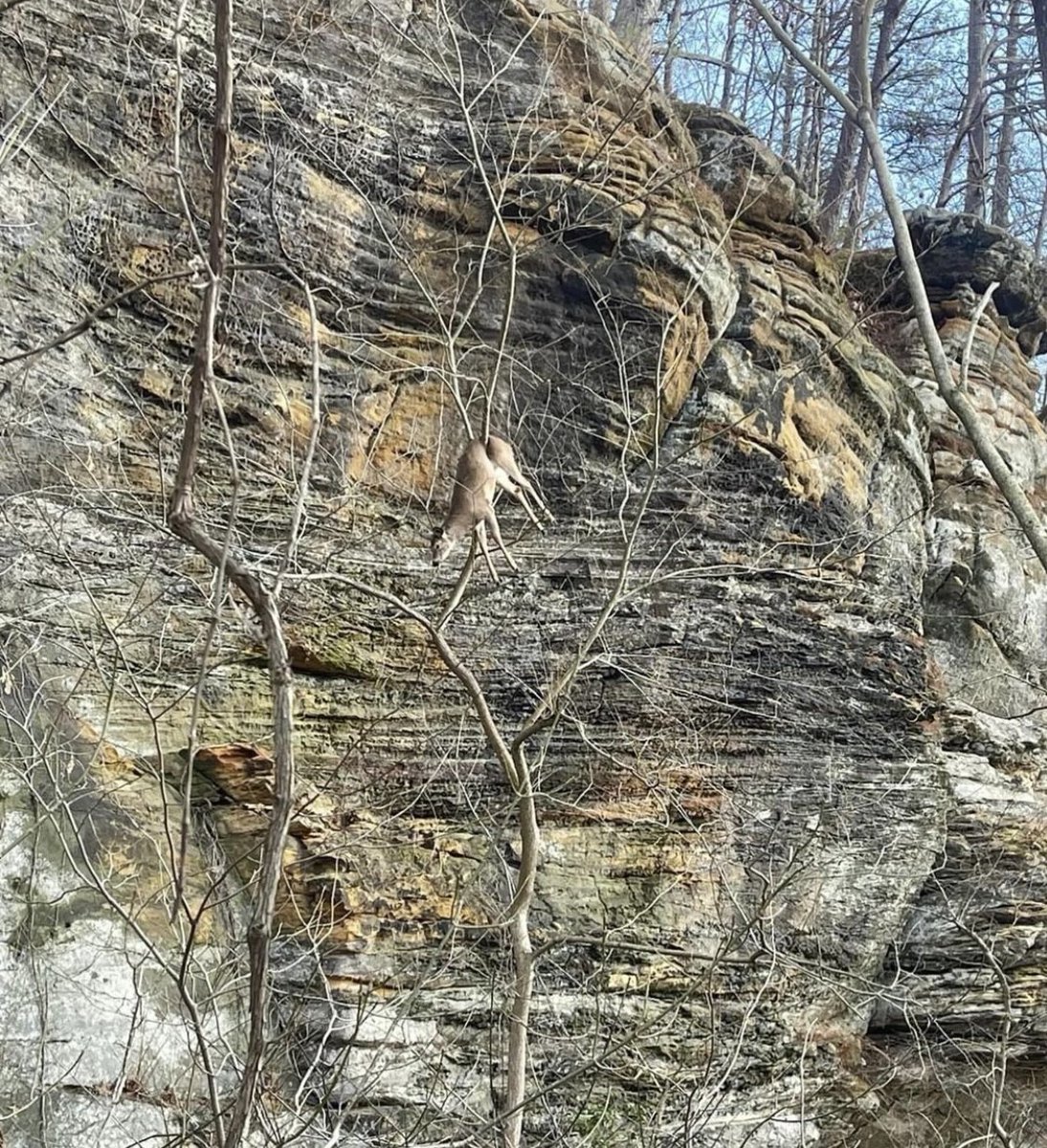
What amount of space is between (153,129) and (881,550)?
5534 millimetres

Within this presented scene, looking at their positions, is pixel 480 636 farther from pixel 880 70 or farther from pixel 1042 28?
pixel 880 70

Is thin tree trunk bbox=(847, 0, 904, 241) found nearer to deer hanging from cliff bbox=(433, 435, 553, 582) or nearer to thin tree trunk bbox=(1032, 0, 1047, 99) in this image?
thin tree trunk bbox=(1032, 0, 1047, 99)

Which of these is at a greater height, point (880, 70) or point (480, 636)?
point (880, 70)

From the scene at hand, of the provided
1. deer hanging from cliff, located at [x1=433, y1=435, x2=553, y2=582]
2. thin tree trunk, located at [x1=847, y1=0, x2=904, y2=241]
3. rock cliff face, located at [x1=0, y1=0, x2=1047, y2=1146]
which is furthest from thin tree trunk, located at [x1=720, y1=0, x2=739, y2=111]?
deer hanging from cliff, located at [x1=433, y1=435, x2=553, y2=582]

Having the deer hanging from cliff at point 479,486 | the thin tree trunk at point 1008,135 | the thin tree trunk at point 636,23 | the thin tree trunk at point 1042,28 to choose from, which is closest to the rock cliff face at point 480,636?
the deer hanging from cliff at point 479,486

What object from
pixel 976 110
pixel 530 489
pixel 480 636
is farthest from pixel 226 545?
pixel 976 110

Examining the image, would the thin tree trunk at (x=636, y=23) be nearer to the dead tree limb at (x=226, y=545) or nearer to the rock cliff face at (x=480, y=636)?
the rock cliff face at (x=480, y=636)

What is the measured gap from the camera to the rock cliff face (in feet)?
20.6

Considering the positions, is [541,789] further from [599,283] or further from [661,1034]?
[599,283]

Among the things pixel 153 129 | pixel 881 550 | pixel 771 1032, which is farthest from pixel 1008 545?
pixel 153 129

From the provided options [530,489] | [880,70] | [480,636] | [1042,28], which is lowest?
[480,636]

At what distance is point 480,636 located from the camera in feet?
24.2

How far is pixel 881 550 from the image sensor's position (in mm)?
8430

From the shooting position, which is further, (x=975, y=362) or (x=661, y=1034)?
(x=975, y=362)
